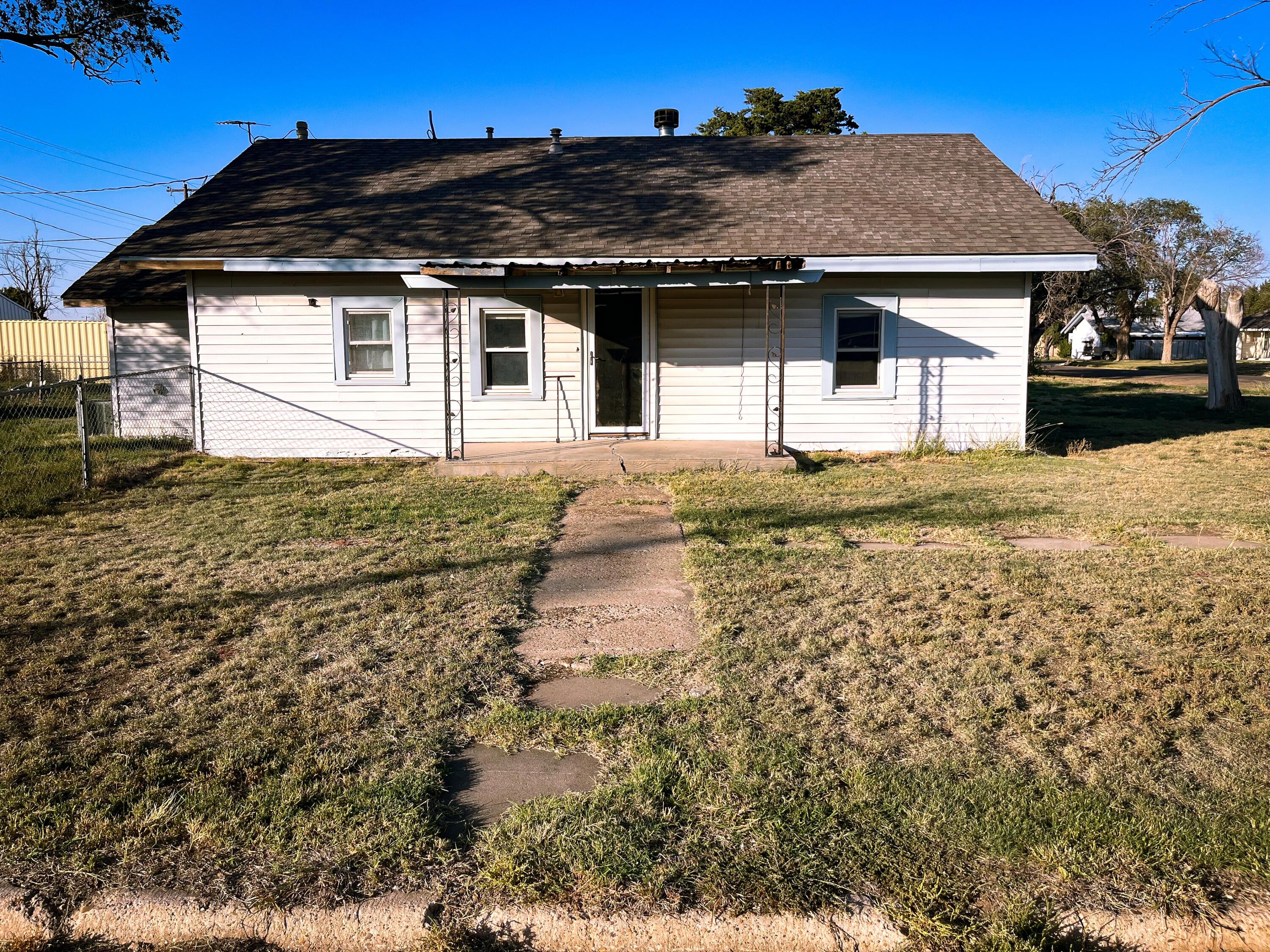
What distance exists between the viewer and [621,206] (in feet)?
46.6

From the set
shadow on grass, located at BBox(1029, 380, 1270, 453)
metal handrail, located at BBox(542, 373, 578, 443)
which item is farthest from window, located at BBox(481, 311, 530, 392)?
shadow on grass, located at BBox(1029, 380, 1270, 453)

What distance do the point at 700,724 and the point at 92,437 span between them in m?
13.0

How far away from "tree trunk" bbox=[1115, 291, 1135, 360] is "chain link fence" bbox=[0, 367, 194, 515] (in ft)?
194

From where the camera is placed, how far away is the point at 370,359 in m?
13.3

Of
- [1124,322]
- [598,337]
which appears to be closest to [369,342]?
[598,337]

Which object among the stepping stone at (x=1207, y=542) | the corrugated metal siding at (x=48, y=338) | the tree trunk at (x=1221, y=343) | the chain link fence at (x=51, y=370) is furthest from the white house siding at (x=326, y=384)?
the corrugated metal siding at (x=48, y=338)

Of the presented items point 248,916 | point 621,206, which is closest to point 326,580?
point 248,916

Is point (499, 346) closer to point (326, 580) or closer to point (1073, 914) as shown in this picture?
point (326, 580)

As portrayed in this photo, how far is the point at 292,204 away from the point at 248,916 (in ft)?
43.9

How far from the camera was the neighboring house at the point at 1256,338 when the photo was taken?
6241 cm

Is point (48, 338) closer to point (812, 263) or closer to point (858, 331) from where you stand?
point (812, 263)

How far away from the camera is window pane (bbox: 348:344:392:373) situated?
43.4 feet

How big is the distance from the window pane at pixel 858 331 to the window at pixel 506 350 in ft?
14.5

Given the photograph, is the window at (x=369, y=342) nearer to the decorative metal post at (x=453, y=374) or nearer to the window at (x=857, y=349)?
the decorative metal post at (x=453, y=374)
